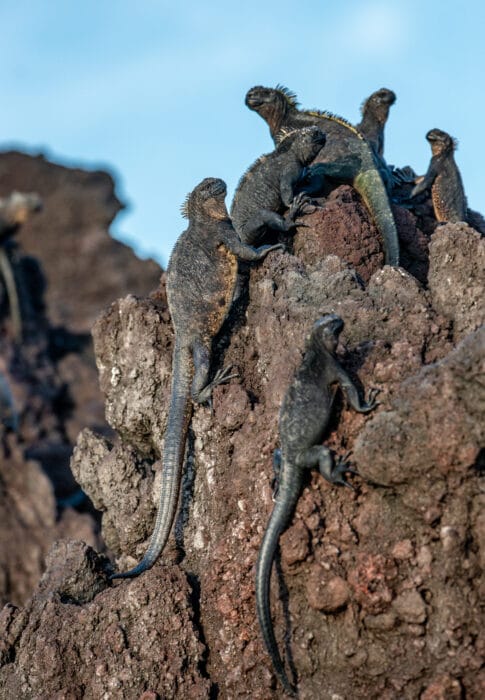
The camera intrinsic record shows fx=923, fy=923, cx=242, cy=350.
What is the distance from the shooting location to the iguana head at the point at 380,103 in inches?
326

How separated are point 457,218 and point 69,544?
3750mm

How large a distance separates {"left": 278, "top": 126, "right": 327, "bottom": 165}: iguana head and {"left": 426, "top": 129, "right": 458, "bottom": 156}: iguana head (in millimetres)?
1133

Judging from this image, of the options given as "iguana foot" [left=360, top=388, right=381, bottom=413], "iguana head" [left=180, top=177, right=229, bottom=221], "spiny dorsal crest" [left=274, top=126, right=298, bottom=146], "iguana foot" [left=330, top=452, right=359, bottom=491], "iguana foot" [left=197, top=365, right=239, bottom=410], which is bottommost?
"iguana foot" [left=330, top=452, right=359, bottom=491]

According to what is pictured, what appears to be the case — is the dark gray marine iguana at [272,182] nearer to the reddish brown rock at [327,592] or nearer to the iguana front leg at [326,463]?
the iguana front leg at [326,463]

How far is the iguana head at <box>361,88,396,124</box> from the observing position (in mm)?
8289

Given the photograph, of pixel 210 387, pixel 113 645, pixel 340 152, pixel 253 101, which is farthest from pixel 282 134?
pixel 113 645

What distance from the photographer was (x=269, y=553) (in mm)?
4578

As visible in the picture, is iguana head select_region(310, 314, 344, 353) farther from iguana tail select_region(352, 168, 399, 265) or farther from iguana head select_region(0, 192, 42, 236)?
iguana head select_region(0, 192, 42, 236)

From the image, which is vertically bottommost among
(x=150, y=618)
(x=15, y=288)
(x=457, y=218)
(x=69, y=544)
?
(x=150, y=618)

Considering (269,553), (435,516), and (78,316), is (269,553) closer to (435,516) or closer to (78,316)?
(435,516)

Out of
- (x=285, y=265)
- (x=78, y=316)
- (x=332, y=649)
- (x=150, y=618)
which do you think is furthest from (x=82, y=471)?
(x=78, y=316)

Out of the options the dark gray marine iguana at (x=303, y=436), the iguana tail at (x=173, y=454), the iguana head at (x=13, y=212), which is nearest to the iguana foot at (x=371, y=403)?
the dark gray marine iguana at (x=303, y=436)

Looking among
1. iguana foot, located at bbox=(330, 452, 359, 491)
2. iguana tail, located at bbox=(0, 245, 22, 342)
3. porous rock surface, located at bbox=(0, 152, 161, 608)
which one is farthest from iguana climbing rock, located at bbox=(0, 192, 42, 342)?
iguana foot, located at bbox=(330, 452, 359, 491)

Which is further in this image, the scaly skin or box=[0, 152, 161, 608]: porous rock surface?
box=[0, 152, 161, 608]: porous rock surface
